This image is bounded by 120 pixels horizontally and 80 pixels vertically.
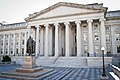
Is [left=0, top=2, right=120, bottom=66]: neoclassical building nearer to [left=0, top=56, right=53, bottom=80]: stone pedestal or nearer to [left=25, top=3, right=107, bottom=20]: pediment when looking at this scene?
[left=25, top=3, right=107, bottom=20]: pediment

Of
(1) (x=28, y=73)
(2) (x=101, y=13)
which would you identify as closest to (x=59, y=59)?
(2) (x=101, y=13)

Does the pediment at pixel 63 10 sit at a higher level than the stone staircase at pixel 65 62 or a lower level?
higher

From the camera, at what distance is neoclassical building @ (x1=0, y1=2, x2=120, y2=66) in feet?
112

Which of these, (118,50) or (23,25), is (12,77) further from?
(23,25)

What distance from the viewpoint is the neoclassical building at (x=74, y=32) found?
34.2m

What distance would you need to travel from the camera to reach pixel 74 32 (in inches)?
1684

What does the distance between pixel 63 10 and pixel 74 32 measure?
27.2 feet

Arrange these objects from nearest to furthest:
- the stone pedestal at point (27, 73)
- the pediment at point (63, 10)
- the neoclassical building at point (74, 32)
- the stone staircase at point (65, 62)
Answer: the stone pedestal at point (27, 73) → the stone staircase at point (65, 62) → the neoclassical building at point (74, 32) → the pediment at point (63, 10)

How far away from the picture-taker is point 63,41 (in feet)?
141

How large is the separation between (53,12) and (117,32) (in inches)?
789

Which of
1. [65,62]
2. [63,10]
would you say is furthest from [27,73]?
[63,10]

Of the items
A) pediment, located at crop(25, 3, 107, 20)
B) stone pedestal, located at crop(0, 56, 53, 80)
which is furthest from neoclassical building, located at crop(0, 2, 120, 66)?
stone pedestal, located at crop(0, 56, 53, 80)

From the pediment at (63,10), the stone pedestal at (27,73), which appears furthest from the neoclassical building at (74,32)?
the stone pedestal at (27,73)

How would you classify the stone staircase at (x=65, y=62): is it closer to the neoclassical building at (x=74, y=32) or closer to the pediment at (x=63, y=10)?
the neoclassical building at (x=74, y=32)
